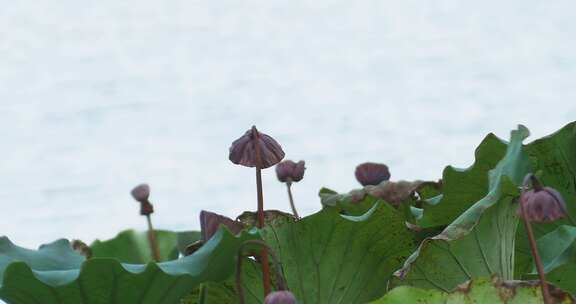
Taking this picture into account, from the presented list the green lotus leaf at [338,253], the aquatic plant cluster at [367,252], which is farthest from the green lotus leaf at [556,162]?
the green lotus leaf at [338,253]

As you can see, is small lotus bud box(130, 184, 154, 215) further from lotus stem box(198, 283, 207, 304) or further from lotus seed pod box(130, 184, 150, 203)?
lotus stem box(198, 283, 207, 304)

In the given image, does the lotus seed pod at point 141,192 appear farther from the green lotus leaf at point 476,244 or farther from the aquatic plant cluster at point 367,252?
the green lotus leaf at point 476,244

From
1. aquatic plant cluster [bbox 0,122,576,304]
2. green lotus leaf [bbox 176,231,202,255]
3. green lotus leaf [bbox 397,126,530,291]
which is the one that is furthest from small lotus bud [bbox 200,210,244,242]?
green lotus leaf [bbox 176,231,202,255]

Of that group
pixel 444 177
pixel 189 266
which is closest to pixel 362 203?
pixel 444 177

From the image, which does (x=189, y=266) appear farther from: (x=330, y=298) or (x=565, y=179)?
(x=565, y=179)

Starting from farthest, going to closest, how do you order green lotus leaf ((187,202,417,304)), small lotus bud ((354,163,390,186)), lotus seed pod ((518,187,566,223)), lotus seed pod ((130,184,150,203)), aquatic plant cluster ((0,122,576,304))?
1. small lotus bud ((354,163,390,186))
2. lotus seed pod ((130,184,150,203))
3. green lotus leaf ((187,202,417,304))
4. aquatic plant cluster ((0,122,576,304))
5. lotus seed pod ((518,187,566,223))

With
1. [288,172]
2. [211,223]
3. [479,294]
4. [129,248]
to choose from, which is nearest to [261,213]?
[211,223]
